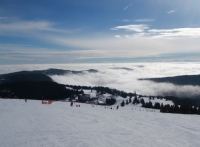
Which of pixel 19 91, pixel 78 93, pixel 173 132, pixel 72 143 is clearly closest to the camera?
pixel 72 143

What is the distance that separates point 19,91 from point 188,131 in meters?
124

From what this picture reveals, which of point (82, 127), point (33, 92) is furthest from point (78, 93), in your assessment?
point (82, 127)

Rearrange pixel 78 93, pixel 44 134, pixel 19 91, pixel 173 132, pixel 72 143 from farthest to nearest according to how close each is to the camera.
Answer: pixel 78 93, pixel 19 91, pixel 173 132, pixel 44 134, pixel 72 143

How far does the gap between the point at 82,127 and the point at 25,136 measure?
5.01 m

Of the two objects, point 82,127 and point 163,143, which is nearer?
point 163,143

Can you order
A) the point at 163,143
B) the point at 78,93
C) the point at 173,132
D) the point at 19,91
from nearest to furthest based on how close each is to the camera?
the point at 163,143
the point at 173,132
the point at 19,91
the point at 78,93

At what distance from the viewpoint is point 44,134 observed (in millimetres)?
14914

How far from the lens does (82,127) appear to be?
17906 millimetres

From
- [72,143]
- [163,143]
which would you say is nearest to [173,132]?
[163,143]

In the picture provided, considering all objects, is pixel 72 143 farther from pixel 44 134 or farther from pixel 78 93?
pixel 78 93

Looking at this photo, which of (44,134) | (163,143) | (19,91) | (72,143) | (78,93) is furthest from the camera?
(78,93)

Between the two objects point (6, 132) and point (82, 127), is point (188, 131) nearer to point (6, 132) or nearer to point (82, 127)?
point (82, 127)

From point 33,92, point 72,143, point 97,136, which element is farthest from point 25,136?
point 33,92

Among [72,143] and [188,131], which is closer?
[72,143]
